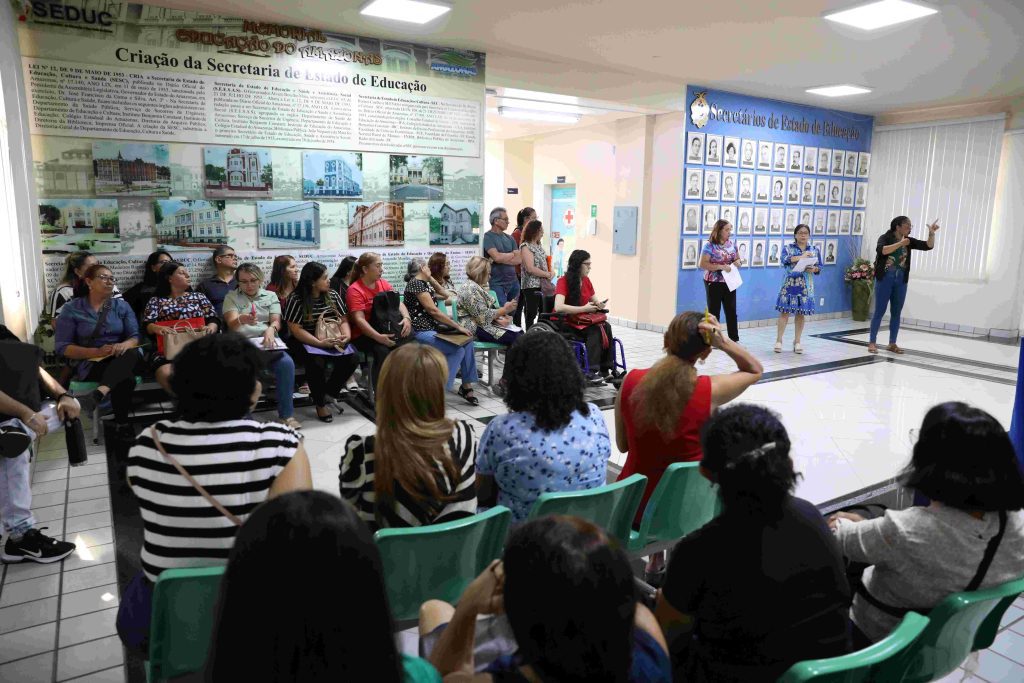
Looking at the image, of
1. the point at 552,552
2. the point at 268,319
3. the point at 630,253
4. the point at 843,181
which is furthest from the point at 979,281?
the point at 552,552

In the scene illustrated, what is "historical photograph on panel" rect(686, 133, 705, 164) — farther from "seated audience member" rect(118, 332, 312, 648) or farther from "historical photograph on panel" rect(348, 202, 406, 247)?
"seated audience member" rect(118, 332, 312, 648)

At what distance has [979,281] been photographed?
969cm

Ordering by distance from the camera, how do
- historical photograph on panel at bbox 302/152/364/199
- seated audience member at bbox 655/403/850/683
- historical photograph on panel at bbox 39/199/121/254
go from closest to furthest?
1. seated audience member at bbox 655/403/850/683
2. historical photograph on panel at bbox 39/199/121/254
3. historical photograph on panel at bbox 302/152/364/199

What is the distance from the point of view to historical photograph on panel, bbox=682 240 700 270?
9.15m

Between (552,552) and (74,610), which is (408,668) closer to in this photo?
(552,552)

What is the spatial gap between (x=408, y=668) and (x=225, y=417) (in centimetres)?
92

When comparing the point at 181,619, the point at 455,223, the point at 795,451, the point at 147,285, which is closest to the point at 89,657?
the point at 181,619

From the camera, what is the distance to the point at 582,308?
5852 mm

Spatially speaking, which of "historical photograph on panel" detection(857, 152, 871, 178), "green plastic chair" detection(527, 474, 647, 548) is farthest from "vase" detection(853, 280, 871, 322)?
"green plastic chair" detection(527, 474, 647, 548)

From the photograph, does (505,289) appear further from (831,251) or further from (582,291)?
(831,251)

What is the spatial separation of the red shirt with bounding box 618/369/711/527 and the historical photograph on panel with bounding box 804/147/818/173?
29.4 feet

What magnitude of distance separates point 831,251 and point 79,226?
33.9 feet

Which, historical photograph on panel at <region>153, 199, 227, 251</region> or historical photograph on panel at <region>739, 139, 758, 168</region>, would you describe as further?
historical photograph on panel at <region>739, 139, 758, 168</region>

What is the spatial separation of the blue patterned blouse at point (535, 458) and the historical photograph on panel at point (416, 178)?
191 inches
